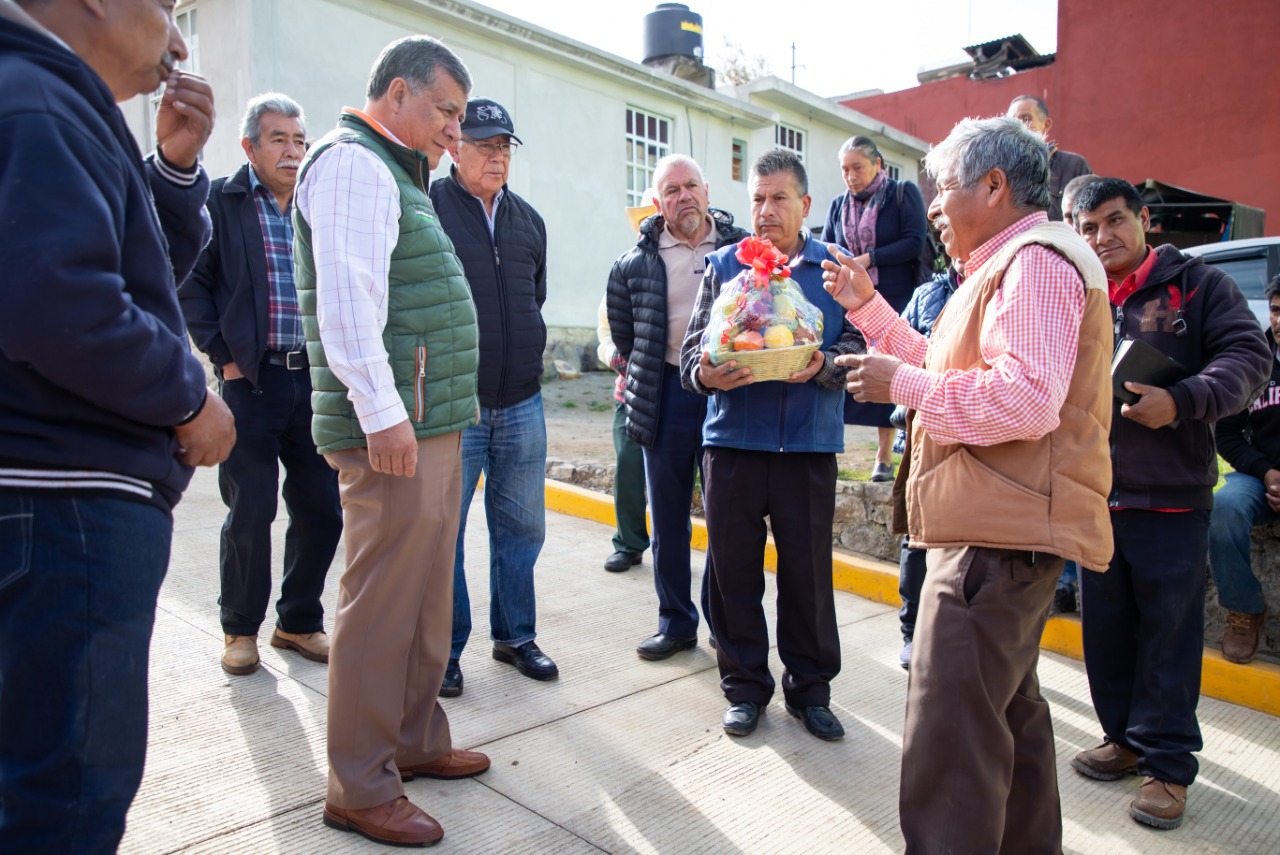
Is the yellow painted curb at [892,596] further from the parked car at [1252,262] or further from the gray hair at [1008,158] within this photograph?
the parked car at [1252,262]

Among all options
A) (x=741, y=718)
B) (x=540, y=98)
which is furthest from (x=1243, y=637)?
(x=540, y=98)

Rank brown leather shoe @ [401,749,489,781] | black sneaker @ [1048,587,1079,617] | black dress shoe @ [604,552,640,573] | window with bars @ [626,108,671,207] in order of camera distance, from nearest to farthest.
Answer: brown leather shoe @ [401,749,489,781], black sneaker @ [1048,587,1079,617], black dress shoe @ [604,552,640,573], window with bars @ [626,108,671,207]

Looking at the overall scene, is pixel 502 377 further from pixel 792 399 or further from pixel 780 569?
pixel 780 569

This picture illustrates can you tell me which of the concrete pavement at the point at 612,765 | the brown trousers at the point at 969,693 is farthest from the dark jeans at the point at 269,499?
the brown trousers at the point at 969,693

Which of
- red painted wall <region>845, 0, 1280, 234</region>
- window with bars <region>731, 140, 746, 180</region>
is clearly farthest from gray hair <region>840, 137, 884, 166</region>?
red painted wall <region>845, 0, 1280, 234</region>

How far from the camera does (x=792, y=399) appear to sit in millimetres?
3545

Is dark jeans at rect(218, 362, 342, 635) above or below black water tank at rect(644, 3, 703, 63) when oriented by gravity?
below

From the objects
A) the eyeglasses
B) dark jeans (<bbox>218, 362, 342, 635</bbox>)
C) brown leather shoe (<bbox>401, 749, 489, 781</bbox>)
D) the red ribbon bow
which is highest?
the eyeglasses

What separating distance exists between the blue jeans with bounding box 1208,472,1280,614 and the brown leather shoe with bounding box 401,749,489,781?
3.19m

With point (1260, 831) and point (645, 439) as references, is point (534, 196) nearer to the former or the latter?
point (645, 439)

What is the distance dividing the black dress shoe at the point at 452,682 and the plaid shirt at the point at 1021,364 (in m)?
2.32

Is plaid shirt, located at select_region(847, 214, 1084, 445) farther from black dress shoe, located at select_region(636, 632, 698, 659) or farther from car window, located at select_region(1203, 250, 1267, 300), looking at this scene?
car window, located at select_region(1203, 250, 1267, 300)

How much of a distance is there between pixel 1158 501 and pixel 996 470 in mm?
1276

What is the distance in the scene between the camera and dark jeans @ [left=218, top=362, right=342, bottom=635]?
3.82 metres
